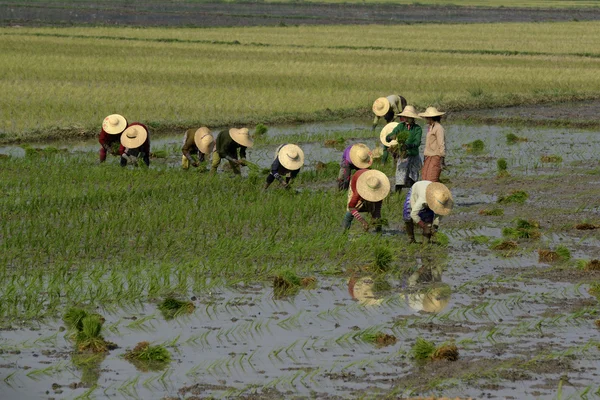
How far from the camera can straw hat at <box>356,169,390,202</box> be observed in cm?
1084

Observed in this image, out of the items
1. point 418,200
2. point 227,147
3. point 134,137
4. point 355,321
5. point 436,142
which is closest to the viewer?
point 355,321

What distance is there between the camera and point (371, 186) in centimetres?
1084

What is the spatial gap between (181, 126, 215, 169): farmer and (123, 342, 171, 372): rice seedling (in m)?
7.23

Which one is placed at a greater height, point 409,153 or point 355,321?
point 409,153

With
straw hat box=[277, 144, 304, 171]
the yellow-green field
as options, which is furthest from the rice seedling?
the yellow-green field

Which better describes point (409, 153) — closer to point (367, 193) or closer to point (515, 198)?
→ point (515, 198)

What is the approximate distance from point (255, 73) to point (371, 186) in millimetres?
20142

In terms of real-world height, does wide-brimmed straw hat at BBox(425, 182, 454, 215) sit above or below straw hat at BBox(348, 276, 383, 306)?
above

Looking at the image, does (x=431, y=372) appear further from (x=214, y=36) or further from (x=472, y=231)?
(x=214, y=36)

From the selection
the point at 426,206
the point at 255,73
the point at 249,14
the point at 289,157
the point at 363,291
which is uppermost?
the point at 249,14

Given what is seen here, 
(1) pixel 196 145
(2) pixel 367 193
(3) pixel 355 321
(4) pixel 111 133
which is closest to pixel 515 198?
(2) pixel 367 193

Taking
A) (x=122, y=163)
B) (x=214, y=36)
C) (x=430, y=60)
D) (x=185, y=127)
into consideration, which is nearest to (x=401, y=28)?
(x=214, y=36)

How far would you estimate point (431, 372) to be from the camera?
712 cm

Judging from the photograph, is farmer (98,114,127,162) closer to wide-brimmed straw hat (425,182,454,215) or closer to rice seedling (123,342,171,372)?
wide-brimmed straw hat (425,182,454,215)
